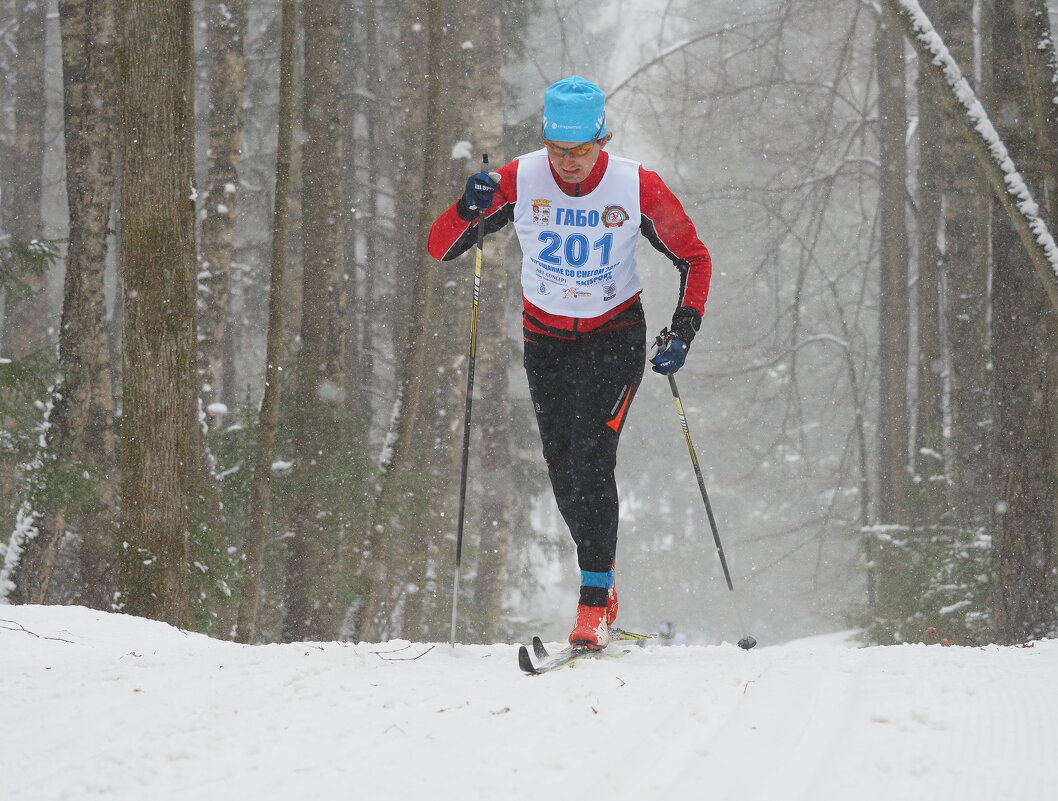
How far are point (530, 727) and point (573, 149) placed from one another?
239 cm

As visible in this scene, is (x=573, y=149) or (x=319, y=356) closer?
(x=573, y=149)

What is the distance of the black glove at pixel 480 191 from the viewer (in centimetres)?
441

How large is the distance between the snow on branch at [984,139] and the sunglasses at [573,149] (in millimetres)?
2543

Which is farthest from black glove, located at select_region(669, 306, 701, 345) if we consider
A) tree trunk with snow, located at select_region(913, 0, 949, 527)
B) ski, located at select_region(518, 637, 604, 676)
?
tree trunk with snow, located at select_region(913, 0, 949, 527)

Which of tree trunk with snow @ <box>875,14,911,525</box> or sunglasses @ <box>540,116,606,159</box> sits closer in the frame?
sunglasses @ <box>540,116,606,159</box>

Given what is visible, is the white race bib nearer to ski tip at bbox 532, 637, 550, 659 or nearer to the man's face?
the man's face

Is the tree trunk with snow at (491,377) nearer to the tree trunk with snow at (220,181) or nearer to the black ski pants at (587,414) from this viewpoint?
the tree trunk with snow at (220,181)

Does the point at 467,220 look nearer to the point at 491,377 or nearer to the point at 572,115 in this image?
the point at 572,115

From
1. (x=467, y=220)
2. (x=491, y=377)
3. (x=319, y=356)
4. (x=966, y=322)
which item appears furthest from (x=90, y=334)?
(x=966, y=322)

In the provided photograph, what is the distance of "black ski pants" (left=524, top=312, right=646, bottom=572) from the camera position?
443 cm

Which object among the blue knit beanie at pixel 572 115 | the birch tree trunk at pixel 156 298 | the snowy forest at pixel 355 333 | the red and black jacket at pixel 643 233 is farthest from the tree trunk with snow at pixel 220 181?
the blue knit beanie at pixel 572 115

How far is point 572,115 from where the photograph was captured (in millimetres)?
4109

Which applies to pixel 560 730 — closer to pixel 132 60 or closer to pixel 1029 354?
pixel 132 60

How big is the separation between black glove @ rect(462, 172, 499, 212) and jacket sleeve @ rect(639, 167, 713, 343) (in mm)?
670
